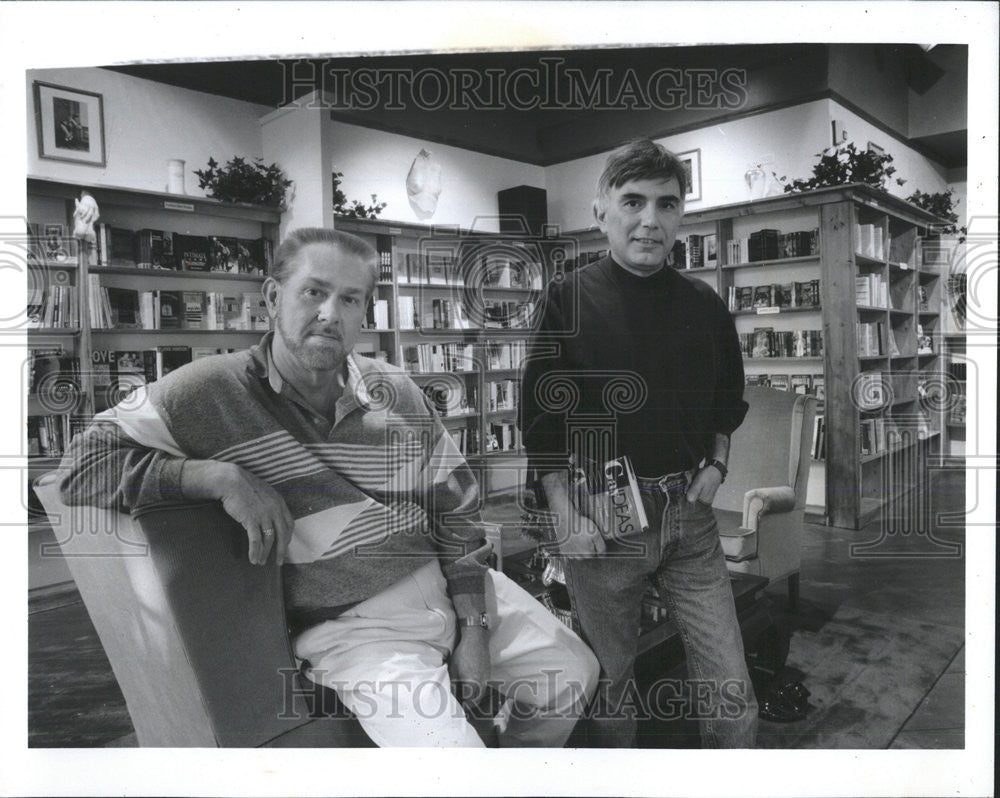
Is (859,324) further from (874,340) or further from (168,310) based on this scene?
(168,310)

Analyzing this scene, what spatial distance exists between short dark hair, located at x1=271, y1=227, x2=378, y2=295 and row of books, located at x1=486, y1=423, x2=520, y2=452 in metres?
0.49

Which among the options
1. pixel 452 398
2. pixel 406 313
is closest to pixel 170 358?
pixel 406 313

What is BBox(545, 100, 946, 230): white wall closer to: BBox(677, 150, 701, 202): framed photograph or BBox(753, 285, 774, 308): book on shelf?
BBox(677, 150, 701, 202): framed photograph

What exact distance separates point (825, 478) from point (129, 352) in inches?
78.2

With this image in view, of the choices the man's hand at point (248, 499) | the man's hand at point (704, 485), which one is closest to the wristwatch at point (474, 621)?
the man's hand at point (248, 499)

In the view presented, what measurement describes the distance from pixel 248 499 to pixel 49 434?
69cm

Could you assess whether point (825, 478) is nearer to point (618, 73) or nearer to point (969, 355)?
point (969, 355)

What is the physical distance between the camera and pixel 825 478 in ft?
6.48

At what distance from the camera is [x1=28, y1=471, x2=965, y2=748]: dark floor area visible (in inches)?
72.2

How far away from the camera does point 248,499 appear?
1.61 meters

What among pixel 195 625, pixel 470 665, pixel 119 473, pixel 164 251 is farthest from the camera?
pixel 164 251

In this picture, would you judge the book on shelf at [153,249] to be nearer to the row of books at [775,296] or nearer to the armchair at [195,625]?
the armchair at [195,625]

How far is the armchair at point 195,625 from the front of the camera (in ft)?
4.70

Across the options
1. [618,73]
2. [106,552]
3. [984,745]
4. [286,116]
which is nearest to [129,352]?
[106,552]
